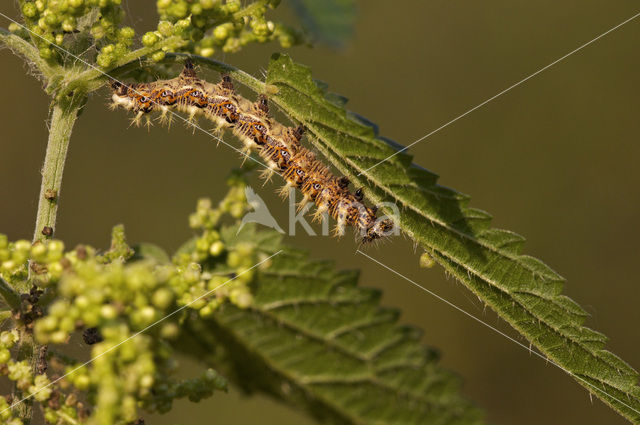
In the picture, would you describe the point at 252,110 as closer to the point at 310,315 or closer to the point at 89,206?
the point at 310,315

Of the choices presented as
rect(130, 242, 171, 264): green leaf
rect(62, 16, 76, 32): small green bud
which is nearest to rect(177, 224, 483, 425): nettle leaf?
rect(130, 242, 171, 264): green leaf

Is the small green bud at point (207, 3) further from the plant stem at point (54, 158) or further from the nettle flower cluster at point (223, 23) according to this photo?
the plant stem at point (54, 158)

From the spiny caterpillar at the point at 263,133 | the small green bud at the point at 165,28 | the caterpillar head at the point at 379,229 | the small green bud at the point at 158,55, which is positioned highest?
the spiny caterpillar at the point at 263,133

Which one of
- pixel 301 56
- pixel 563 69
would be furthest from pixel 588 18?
pixel 301 56

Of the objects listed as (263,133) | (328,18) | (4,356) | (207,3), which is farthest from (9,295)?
(263,133)

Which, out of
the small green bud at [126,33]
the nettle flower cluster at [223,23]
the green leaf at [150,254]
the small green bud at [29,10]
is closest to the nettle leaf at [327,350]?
the green leaf at [150,254]
